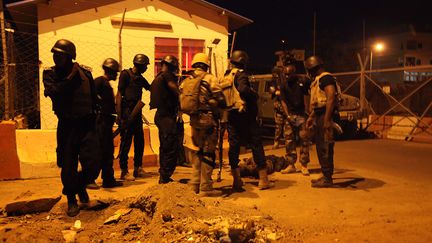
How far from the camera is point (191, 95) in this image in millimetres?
5973

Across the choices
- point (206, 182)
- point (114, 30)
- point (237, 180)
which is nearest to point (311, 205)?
point (237, 180)

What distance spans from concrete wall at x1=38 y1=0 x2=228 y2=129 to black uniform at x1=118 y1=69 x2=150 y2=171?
4.11 metres

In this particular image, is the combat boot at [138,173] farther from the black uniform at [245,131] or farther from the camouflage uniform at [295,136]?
the camouflage uniform at [295,136]

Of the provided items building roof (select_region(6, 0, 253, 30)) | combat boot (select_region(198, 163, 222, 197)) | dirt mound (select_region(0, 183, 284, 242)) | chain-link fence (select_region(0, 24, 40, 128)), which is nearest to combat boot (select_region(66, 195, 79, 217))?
dirt mound (select_region(0, 183, 284, 242))

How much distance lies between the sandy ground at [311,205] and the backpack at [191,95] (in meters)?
1.30

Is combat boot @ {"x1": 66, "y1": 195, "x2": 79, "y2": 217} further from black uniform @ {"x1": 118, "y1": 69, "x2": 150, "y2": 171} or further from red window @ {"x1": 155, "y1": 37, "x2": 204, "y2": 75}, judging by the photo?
red window @ {"x1": 155, "y1": 37, "x2": 204, "y2": 75}

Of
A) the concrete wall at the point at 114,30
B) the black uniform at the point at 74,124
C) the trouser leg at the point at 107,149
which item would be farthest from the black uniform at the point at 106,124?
the concrete wall at the point at 114,30

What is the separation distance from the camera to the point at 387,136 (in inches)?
576

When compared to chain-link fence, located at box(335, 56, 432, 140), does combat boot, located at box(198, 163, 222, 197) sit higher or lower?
lower

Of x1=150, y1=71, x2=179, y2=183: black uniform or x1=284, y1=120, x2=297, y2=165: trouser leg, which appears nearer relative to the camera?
x1=150, y1=71, x2=179, y2=183: black uniform

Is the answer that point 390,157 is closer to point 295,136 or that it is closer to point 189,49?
point 295,136

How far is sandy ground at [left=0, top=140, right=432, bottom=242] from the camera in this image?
459 centimetres

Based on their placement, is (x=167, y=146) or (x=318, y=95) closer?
(x=167, y=146)

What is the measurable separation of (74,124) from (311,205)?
333 centimetres
